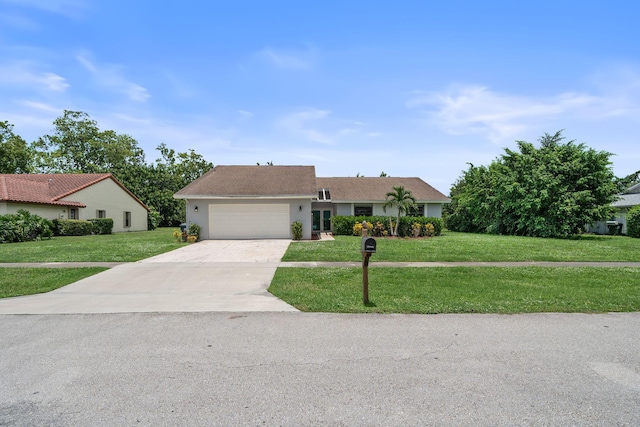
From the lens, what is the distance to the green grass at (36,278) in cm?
771

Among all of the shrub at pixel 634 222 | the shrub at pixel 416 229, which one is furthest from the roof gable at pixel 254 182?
the shrub at pixel 634 222

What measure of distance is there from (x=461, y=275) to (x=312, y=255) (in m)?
5.25

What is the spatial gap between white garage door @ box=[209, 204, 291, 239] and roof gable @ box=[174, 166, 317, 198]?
2.62 feet

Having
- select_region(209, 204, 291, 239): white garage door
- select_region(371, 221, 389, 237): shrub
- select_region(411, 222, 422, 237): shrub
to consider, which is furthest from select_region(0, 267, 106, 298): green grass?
select_region(411, 222, 422, 237): shrub

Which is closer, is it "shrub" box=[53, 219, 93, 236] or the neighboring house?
"shrub" box=[53, 219, 93, 236]

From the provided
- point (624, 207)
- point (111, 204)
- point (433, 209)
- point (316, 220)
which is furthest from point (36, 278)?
point (624, 207)

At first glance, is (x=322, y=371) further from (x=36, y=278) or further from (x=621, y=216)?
(x=621, y=216)

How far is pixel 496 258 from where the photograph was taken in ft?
39.5

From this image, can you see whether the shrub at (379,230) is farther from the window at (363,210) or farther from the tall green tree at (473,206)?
the tall green tree at (473,206)

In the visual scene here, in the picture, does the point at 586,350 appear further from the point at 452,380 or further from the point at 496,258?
the point at 496,258

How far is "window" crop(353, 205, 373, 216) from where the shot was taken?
2772 centimetres

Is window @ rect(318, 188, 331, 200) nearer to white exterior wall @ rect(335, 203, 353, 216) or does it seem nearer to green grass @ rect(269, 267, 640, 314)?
white exterior wall @ rect(335, 203, 353, 216)

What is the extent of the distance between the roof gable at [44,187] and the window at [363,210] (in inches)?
796

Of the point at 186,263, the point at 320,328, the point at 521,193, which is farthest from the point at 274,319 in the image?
the point at 521,193
